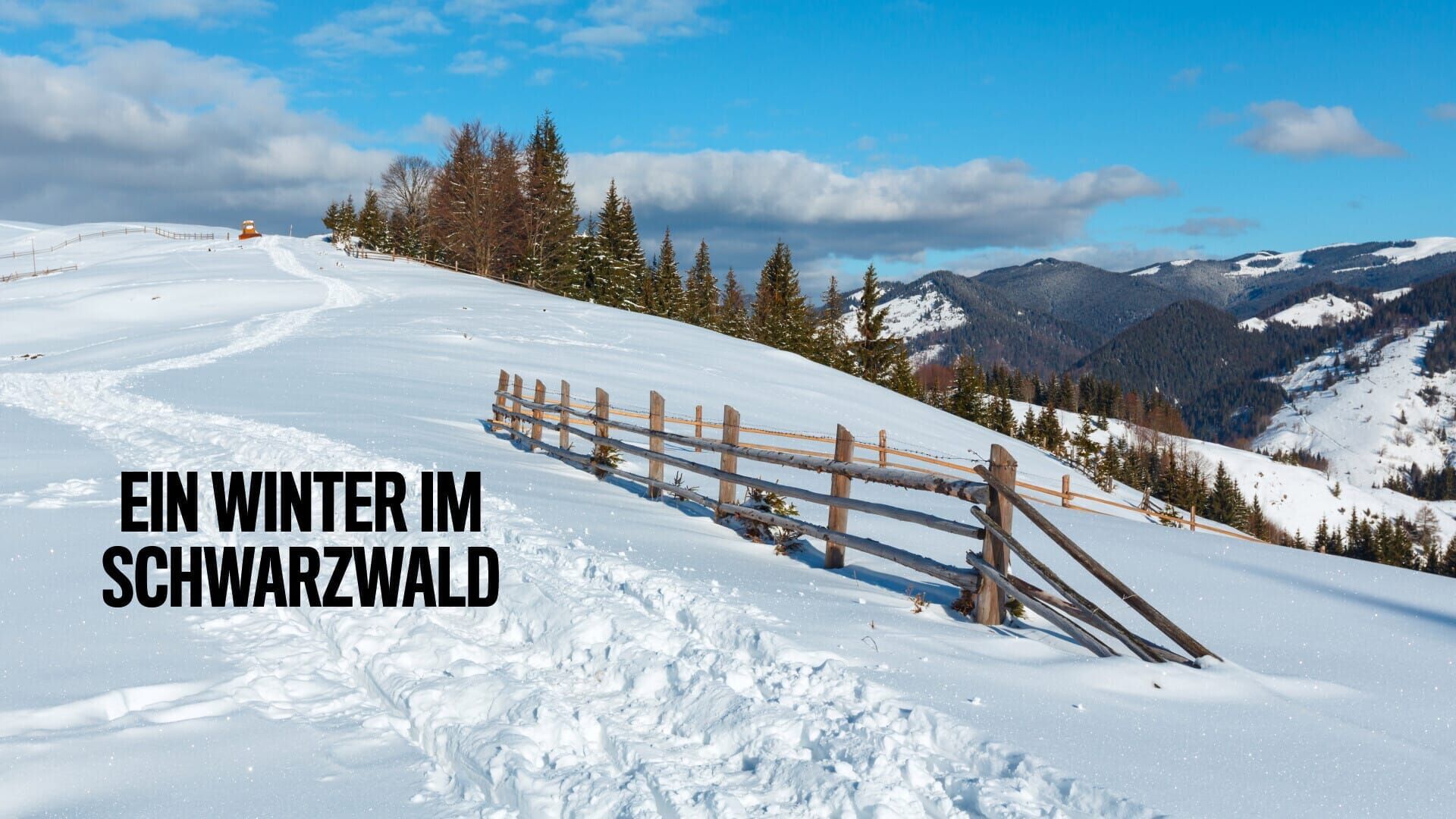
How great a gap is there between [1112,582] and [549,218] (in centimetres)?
6309

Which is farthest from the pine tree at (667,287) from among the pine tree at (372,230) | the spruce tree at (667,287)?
the pine tree at (372,230)

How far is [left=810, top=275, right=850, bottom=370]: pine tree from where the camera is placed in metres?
64.1

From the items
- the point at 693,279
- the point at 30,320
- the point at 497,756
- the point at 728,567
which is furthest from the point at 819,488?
the point at 693,279

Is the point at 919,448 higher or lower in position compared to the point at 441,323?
lower

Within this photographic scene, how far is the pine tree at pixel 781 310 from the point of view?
62.3m

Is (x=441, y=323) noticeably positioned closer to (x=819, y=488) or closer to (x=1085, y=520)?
(x=819, y=488)

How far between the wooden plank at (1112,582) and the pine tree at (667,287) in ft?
199

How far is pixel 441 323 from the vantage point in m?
37.4

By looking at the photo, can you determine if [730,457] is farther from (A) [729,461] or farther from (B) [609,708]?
(B) [609,708]

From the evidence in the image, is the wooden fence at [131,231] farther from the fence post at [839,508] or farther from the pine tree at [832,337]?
the fence post at [839,508]

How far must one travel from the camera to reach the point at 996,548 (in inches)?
260

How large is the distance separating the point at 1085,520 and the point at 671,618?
10483mm

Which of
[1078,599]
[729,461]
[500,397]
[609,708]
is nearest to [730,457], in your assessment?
[729,461]

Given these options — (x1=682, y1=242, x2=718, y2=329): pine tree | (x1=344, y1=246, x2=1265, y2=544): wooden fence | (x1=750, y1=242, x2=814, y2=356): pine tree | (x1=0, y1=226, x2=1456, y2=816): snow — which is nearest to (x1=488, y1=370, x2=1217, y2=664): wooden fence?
(x1=0, y1=226, x2=1456, y2=816): snow
